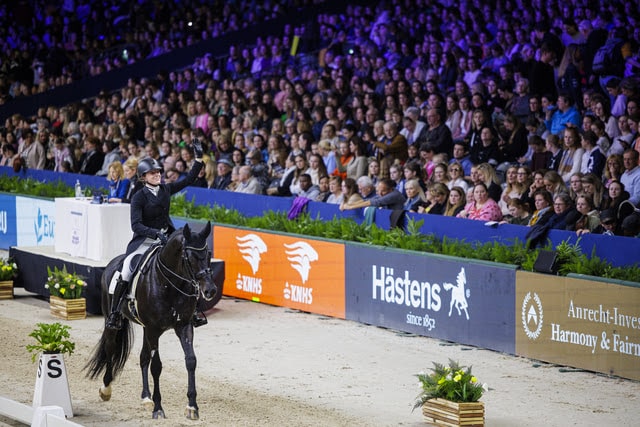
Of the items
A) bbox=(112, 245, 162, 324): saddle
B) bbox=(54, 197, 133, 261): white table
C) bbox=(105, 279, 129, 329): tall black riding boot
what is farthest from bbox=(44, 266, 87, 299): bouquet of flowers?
bbox=(112, 245, 162, 324): saddle

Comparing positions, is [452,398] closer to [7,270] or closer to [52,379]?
[52,379]

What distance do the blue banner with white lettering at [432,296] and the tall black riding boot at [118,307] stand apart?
480 centimetres

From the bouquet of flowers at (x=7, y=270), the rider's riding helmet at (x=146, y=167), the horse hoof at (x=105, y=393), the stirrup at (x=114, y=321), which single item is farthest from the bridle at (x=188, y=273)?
the bouquet of flowers at (x=7, y=270)

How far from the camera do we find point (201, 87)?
2767cm

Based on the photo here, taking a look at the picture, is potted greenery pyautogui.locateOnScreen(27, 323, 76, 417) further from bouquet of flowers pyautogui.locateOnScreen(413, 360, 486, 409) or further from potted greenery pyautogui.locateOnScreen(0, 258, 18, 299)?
potted greenery pyautogui.locateOnScreen(0, 258, 18, 299)

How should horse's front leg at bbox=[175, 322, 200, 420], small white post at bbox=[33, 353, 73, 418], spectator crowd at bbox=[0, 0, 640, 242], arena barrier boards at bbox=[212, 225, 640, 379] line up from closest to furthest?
horse's front leg at bbox=[175, 322, 200, 420] → small white post at bbox=[33, 353, 73, 418] → arena barrier boards at bbox=[212, 225, 640, 379] → spectator crowd at bbox=[0, 0, 640, 242]

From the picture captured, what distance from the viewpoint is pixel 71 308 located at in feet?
57.4

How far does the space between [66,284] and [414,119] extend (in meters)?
7.25

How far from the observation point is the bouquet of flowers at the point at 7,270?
19438 mm

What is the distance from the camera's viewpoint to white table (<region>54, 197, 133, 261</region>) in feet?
57.6

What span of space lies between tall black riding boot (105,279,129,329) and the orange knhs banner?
518 cm

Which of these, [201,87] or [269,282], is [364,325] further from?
[201,87]

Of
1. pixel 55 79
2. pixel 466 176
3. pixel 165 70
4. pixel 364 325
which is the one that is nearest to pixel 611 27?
pixel 466 176

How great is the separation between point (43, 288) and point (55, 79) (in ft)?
51.0
